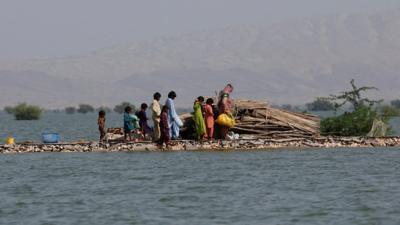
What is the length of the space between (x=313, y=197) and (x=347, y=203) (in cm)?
103

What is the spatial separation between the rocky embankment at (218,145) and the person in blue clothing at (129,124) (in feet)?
1.70

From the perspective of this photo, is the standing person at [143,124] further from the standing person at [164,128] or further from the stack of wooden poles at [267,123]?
the stack of wooden poles at [267,123]

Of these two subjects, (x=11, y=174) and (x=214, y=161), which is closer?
(x=11, y=174)

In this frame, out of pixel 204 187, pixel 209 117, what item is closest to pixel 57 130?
pixel 209 117

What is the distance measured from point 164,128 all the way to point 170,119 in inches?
23.4

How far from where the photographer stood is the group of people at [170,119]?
30281 mm

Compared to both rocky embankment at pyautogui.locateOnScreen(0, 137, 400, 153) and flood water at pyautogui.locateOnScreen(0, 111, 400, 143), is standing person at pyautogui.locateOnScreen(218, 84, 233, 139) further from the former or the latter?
flood water at pyautogui.locateOnScreen(0, 111, 400, 143)

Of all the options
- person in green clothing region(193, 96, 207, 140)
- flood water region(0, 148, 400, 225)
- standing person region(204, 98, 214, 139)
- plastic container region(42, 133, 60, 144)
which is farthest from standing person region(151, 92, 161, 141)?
plastic container region(42, 133, 60, 144)

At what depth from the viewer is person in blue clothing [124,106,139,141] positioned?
3089 cm

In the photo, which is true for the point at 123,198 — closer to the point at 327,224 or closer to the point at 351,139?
the point at 327,224

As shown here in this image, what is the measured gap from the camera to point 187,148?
3066 cm

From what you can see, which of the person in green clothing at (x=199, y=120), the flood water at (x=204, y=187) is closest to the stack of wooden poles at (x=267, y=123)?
the flood water at (x=204, y=187)

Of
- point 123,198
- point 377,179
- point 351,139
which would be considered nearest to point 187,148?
point 351,139

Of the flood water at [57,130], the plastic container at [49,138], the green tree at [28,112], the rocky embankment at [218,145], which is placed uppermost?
the green tree at [28,112]
